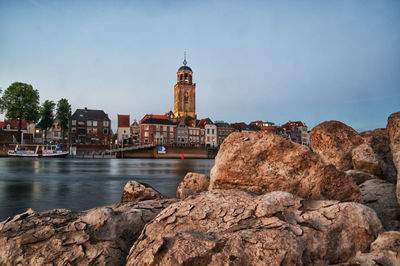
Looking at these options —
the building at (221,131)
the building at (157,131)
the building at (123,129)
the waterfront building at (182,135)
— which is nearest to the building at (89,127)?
the building at (123,129)

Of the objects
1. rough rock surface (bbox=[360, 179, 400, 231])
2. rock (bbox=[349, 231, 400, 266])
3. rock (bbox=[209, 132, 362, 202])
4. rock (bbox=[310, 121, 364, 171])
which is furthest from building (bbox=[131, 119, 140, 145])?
rock (bbox=[349, 231, 400, 266])

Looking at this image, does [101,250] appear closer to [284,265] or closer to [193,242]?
[193,242]

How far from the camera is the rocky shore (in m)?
2.75

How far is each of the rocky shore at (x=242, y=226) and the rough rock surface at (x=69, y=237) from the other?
0.01 meters

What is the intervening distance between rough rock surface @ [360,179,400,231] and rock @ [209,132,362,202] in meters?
0.68

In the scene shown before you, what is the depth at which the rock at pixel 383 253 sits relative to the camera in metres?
2.86

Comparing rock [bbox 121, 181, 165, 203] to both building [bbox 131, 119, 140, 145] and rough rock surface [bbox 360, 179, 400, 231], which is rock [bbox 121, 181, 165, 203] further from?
building [bbox 131, 119, 140, 145]

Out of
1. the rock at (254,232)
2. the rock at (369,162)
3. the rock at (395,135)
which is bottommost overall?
the rock at (254,232)

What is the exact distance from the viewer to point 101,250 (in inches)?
126

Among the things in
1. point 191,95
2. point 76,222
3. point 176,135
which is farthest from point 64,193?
point 191,95

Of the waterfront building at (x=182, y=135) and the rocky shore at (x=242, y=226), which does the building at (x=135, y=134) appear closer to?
the waterfront building at (x=182, y=135)

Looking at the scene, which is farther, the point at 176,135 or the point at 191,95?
the point at 191,95

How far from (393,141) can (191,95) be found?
148 meters

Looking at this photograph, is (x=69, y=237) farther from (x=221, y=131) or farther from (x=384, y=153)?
(x=221, y=131)
